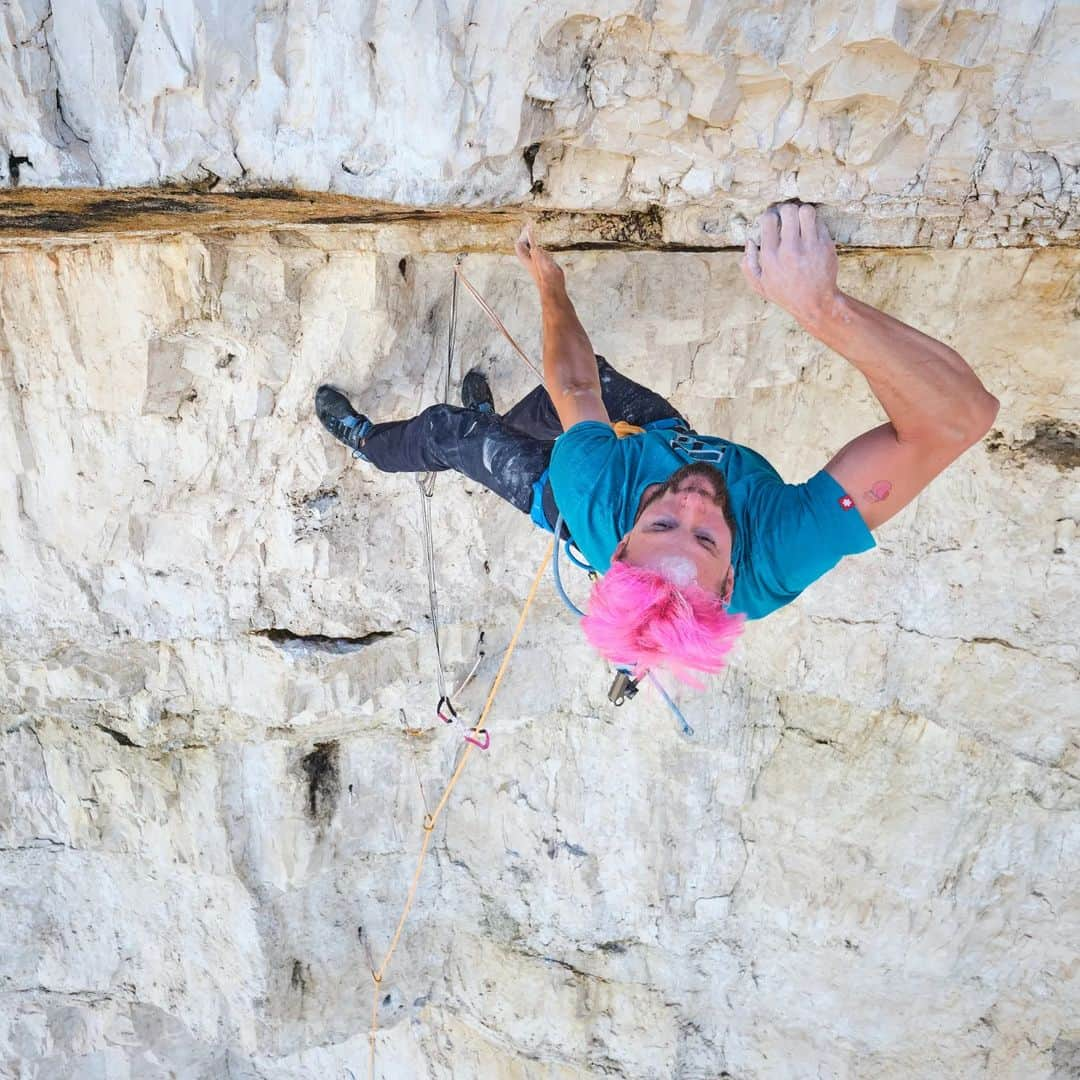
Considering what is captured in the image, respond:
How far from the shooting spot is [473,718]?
3652 mm

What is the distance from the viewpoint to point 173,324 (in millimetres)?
2367

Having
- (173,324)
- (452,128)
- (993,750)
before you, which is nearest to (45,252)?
(173,324)

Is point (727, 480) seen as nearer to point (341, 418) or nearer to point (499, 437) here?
point (499, 437)

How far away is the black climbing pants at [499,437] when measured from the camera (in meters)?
2.06

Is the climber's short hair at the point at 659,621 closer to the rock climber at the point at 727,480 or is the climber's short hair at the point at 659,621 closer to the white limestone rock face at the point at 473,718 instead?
the rock climber at the point at 727,480

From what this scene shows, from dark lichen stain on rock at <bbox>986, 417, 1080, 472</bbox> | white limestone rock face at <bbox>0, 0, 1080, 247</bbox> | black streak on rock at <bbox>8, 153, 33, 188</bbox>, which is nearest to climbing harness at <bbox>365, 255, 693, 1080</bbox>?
white limestone rock face at <bbox>0, 0, 1080, 247</bbox>

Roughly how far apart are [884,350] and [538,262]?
0.82m

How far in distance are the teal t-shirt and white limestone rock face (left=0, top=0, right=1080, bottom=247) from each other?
52cm

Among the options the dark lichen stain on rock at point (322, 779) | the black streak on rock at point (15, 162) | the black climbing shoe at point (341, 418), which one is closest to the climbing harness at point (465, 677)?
the black climbing shoe at point (341, 418)

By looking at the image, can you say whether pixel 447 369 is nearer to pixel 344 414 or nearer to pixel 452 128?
pixel 344 414

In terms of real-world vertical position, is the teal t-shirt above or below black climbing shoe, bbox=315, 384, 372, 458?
below

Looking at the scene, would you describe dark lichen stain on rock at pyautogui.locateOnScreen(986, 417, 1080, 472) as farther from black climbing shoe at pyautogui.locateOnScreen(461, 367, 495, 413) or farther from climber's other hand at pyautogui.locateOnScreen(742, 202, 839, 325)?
climber's other hand at pyautogui.locateOnScreen(742, 202, 839, 325)

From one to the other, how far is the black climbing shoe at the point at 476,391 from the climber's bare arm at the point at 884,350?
1.29 meters

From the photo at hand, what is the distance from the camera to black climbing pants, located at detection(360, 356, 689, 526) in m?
2.06
